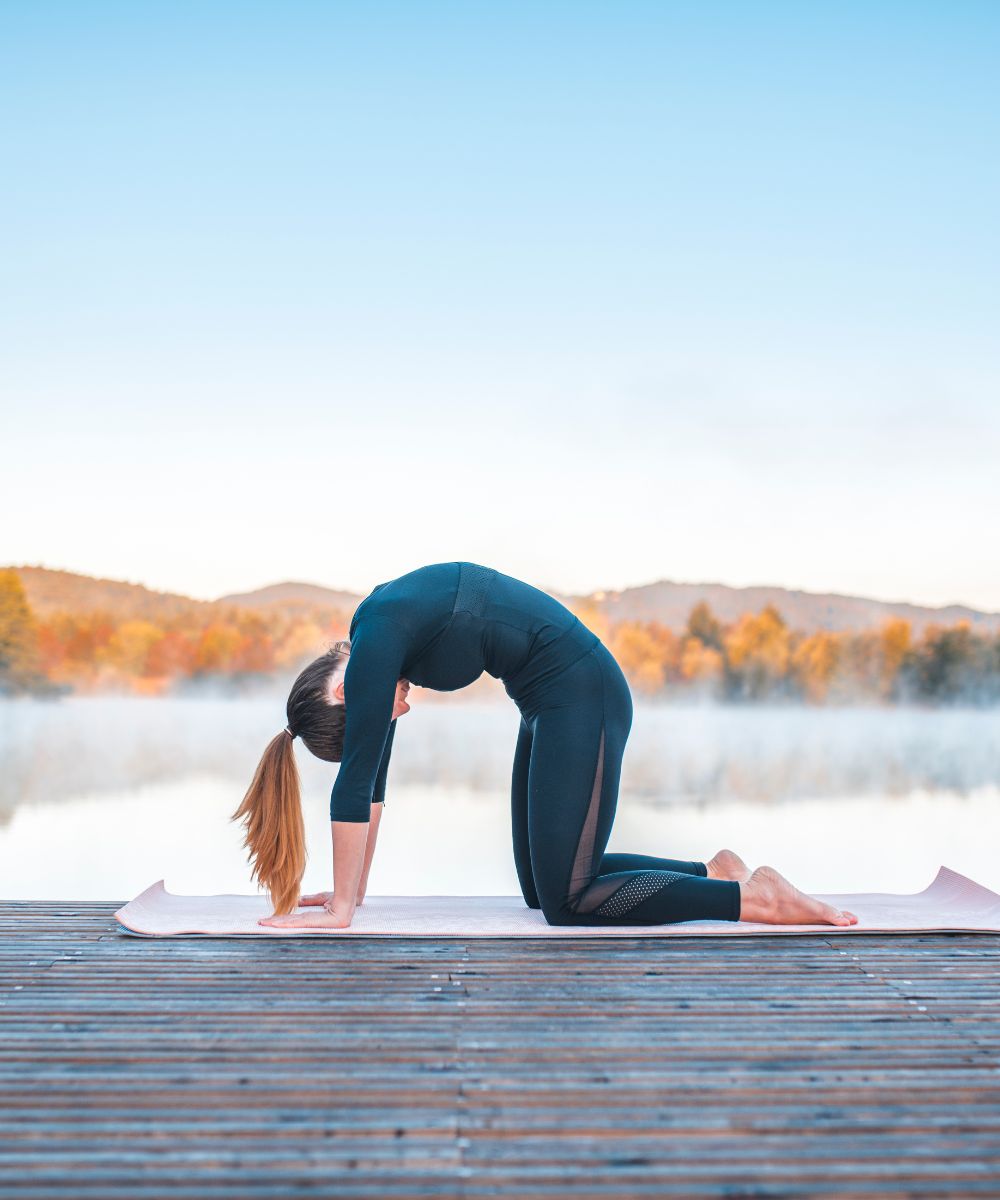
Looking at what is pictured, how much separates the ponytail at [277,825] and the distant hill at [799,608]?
1093 centimetres

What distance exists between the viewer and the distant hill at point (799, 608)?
13.4 m

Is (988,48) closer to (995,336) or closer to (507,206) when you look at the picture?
(995,336)

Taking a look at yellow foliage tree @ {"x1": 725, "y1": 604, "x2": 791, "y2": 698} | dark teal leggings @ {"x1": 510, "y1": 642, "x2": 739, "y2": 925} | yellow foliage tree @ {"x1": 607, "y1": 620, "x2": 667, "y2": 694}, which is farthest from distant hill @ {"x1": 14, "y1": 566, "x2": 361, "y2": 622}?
dark teal leggings @ {"x1": 510, "y1": 642, "x2": 739, "y2": 925}

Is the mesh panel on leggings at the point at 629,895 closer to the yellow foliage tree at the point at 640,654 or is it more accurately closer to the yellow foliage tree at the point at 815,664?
the yellow foliage tree at the point at 640,654

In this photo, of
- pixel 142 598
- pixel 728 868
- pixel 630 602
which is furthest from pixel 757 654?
pixel 728 868

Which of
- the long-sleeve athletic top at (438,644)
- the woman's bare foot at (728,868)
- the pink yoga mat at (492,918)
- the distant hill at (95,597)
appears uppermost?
Result: the distant hill at (95,597)

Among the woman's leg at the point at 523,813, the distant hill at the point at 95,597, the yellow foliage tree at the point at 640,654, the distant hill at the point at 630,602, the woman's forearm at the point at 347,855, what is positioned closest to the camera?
the woman's forearm at the point at 347,855

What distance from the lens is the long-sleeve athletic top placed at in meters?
2.15

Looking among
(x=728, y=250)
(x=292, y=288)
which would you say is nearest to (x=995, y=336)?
(x=728, y=250)

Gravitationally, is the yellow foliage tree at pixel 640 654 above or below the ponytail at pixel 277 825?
above

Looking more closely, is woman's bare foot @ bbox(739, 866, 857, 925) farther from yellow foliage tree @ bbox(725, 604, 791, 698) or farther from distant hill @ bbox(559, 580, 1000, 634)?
yellow foliage tree @ bbox(725, 604, 791, 698)

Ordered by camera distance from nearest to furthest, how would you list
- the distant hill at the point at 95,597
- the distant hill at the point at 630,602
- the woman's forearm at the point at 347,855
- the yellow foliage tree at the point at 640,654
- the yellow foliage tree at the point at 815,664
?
the woman's forearm at the point at 347,855
the distant hill at the point at 95,597
the distant hill at the point at 630,602
the yellow foliage tree at the point at 640,654
the yellow foliage tree at the point at 815,664

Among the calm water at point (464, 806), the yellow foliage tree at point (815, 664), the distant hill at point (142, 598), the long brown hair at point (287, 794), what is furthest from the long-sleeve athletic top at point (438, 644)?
the yellow foliage tree at point (815, 664)

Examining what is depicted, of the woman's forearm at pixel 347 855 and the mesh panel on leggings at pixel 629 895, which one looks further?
the mesh panel on leggings at pixel 629 895
